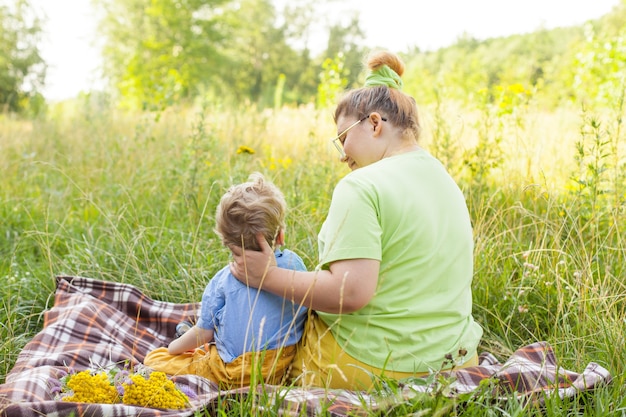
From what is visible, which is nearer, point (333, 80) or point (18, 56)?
point (333, 80)

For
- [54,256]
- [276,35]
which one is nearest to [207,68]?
[276,35]

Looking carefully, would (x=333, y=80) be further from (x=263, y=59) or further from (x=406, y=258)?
(x=263, y=59)

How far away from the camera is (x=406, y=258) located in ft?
6.82

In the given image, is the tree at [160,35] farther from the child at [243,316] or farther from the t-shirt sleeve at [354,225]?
the t-shirt sleeve at [354,225]

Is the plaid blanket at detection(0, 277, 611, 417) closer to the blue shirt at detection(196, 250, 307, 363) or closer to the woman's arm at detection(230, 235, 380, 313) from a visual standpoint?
the blue shirt at detection(196, 250, 307, 363)

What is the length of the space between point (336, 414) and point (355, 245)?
1.71ft

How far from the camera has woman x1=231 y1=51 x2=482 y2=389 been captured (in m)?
1.99

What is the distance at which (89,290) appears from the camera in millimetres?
3197

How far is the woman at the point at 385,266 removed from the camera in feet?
6.51

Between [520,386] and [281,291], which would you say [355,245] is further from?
[520,386]

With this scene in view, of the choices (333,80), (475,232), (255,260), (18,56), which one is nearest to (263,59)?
(18,56)

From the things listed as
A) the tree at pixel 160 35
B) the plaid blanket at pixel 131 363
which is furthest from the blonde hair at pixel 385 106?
the tree at pixel 160 35

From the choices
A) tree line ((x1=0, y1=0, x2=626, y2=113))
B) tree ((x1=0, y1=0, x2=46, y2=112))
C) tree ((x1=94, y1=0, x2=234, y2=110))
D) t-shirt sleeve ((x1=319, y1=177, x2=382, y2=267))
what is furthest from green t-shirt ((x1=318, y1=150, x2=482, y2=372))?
tree ((x1=94, y1=0, x2=234, y2=110))

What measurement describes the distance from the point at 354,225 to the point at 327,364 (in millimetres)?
561
